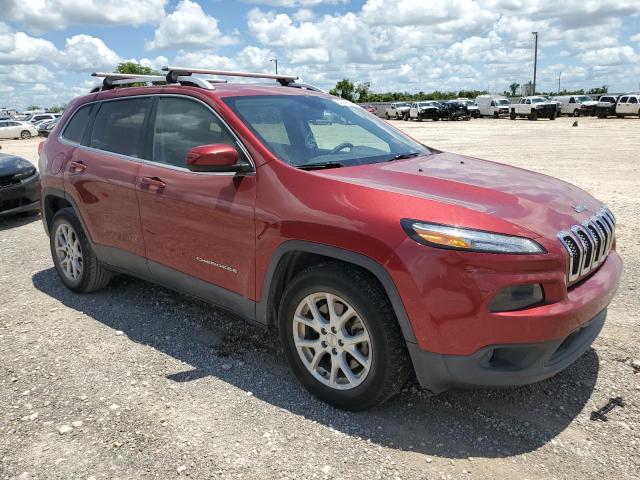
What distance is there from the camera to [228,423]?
3.07 meters

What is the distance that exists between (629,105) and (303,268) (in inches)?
1752

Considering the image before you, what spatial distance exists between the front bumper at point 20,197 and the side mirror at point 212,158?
603cm

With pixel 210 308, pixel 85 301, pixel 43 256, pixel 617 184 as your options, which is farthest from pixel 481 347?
pixel 617 184

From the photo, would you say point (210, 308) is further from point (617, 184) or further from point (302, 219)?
point (617, 184)

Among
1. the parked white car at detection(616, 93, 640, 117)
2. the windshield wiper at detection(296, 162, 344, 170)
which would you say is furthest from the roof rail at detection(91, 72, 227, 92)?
the parked white car at detection(616, 93, 640, 117)

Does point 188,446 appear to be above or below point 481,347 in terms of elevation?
below

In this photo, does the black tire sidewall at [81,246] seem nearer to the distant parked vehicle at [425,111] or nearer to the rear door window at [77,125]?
the rear door window at [77,125]

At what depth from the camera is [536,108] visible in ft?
144

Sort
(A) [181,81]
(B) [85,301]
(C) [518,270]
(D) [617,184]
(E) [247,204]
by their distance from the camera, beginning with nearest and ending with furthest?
(C) [518,270]
(E) [247,204]
(A) [181,81]
(B) [85,301]
(D) [617,184]

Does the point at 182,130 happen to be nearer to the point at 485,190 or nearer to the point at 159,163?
the point at 159,163

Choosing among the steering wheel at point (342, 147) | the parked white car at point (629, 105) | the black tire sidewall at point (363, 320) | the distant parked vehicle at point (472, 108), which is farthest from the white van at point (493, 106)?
the black tire sidewall at point (363, 320)

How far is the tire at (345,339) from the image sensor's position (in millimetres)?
2822

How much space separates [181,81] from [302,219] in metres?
1.71

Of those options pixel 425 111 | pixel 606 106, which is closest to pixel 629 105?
pixel 606 106
